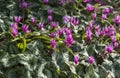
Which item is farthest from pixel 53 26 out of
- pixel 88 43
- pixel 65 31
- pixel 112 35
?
pixel 112 35

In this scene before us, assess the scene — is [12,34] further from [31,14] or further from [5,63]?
[31,14]

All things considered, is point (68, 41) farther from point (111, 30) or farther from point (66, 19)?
point (111, 30)

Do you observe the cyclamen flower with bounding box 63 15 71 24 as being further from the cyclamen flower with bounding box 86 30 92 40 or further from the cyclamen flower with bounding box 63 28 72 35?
the cyclamen flower with bounding box 86 30 92 40

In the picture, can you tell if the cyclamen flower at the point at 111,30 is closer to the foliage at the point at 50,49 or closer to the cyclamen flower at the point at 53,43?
the foliage at the point at 50,49

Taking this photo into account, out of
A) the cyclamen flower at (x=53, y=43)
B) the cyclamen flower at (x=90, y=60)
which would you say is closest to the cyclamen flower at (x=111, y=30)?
the cyclamen flower at (x=90, y=60)

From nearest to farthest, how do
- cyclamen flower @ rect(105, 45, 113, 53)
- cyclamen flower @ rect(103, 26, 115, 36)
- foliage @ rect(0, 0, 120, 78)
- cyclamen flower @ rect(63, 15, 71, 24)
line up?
foliage @ rect(0, 0, 120, 78), cyclamen flower @ rect(105, 45, 113, 53), cyclamen flower @ rect(103, 26, 115, 36), cyclamen flower @ rect(63, 15, 71, 24)

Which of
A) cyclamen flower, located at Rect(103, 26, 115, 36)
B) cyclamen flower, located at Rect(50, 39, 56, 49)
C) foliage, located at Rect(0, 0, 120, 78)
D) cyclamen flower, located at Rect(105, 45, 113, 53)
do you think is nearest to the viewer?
foliage, located at Rect(0, 0, 120, 78)

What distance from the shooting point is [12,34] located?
18.3 ft

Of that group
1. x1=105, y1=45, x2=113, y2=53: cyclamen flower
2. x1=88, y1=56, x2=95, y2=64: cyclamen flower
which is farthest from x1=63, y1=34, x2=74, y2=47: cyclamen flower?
x1=105, y1=45, x2=113, y2=53: cyclamen flower

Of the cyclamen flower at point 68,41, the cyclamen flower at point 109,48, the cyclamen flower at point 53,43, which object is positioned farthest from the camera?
the cyclamen flower at point 109,48

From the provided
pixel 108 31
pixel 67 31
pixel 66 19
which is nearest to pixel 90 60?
pixel 67 31

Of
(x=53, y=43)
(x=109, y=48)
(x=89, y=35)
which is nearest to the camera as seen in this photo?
(x=53, y=43)

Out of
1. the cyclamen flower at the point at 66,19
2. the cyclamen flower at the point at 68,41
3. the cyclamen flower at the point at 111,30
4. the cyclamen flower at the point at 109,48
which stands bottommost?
the cyclamen flower at the point at 111,30

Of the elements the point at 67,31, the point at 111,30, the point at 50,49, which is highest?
the point at 67,31
